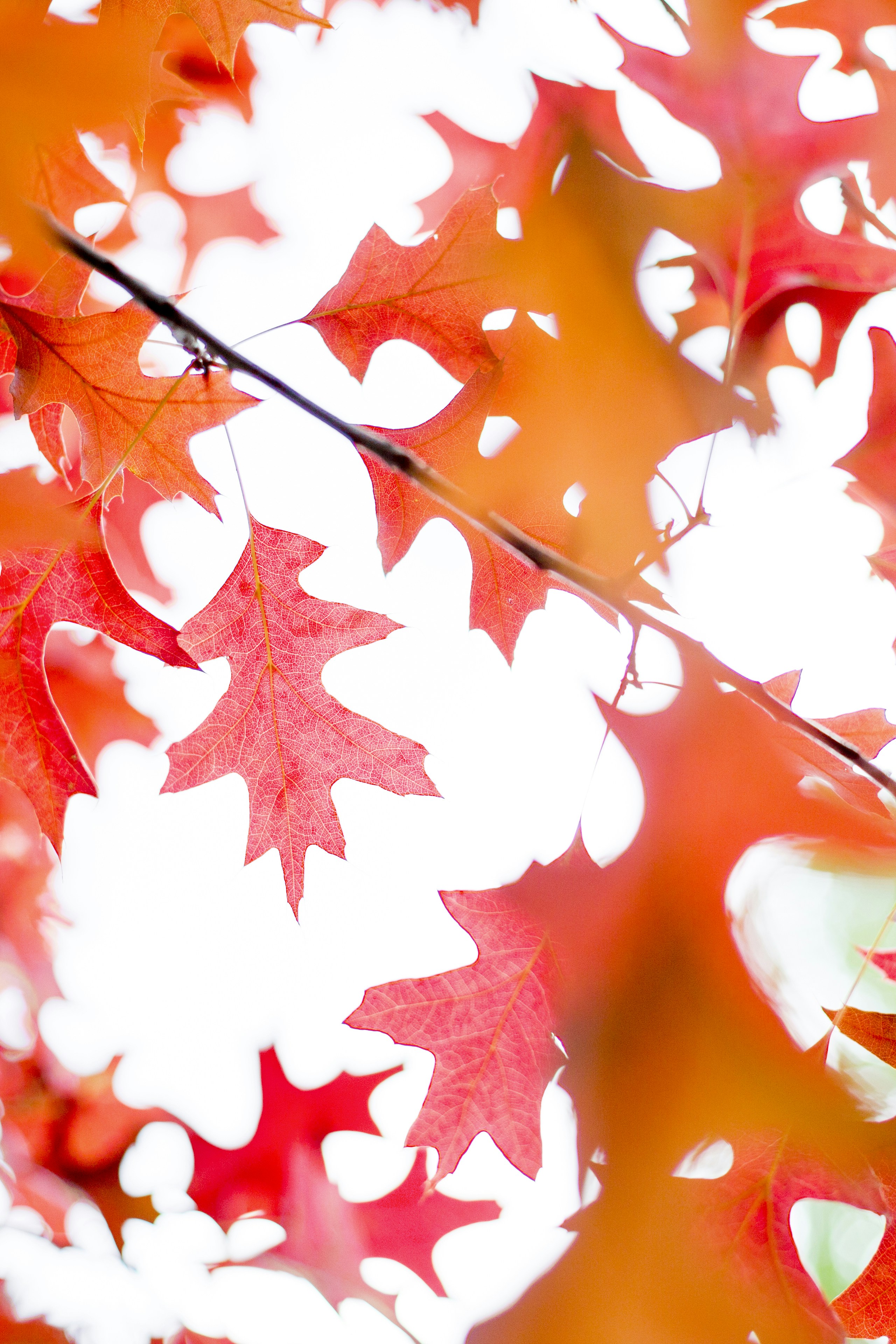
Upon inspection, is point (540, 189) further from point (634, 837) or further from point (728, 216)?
point (634, 837)

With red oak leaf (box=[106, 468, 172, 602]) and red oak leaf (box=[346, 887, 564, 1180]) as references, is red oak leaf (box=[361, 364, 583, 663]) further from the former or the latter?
red oak leaf (box=[106, 468, 172, 602])

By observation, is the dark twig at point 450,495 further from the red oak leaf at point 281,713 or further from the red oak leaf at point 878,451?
the red oak leaf at point 878,451

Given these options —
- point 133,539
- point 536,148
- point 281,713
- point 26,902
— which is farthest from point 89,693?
point 536,148

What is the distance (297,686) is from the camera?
0.70m

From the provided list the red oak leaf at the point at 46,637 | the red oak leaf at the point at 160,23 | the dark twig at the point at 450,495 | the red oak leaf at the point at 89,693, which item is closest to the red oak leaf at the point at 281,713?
the red oak leaf at the point at 46,637

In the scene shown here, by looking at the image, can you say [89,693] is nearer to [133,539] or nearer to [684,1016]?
[133,539]

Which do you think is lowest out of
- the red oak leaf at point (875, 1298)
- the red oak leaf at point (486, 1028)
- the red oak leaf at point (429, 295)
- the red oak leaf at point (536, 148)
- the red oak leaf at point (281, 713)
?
the red oak leaf at point (875, 1298)

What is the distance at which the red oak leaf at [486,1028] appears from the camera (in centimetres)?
67

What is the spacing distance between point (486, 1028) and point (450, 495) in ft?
1.52

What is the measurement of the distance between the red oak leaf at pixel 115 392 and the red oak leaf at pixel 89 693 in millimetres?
619

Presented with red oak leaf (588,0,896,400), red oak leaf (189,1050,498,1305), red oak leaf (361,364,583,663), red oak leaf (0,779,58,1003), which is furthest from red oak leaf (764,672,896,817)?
red oak leaf (0,779,58,1003)

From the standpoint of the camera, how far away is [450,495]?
1.78ft

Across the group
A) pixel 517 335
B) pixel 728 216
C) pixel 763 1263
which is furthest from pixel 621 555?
pixel 763 1263

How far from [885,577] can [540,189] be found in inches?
21.2
